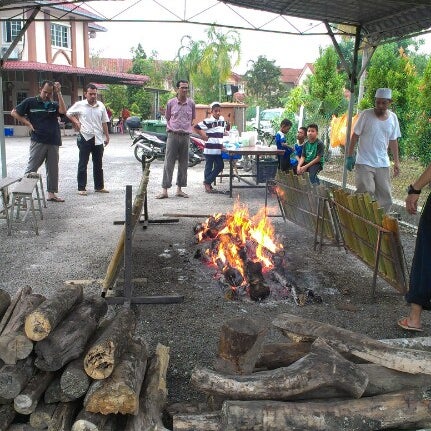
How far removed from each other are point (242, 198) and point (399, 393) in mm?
8458

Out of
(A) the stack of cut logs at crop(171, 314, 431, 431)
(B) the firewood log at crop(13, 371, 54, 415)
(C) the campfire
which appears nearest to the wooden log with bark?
(B) the firewood log at crop(13, 371, 54, 415)

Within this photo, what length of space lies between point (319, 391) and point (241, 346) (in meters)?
0.53

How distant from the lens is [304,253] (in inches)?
267

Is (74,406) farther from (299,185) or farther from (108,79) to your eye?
(108,79)

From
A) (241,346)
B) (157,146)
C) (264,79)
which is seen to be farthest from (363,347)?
(264,79)

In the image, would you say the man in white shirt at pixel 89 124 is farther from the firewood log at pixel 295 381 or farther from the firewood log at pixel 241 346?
the firewood log at pixel 295 381

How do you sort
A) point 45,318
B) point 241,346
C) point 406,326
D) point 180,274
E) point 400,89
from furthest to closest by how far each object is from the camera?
point 400,89 → point 180,274 → point 406,326 → point 241,346 → point 45,318

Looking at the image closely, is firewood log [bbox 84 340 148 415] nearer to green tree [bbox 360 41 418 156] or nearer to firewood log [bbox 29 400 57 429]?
firewood log [bbox 29 400 57 429]

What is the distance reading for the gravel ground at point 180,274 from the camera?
4.34 meters

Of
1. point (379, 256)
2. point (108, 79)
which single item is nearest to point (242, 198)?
point (379, 256)

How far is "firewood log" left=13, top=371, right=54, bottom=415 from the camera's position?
8.74ft

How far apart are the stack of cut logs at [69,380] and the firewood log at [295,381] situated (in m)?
0.39

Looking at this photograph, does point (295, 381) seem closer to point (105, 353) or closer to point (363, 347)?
point (363, 347)

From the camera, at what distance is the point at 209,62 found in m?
38.9
